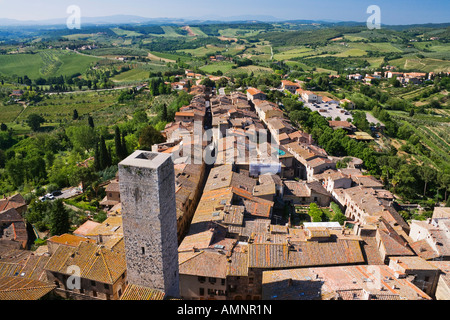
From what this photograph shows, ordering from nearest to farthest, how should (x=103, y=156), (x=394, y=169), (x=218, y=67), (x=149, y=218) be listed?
(x=149, y=218), (x=394, y=169), (x=103, y=156), (x=218, y=67)

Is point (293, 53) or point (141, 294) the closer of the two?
point (141, 294)

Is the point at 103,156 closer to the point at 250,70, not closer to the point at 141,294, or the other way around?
the point at 141,294

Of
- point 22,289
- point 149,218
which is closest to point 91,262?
point 22,289

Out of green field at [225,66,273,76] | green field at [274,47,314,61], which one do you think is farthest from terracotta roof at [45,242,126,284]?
green field at [274,47,314,61]

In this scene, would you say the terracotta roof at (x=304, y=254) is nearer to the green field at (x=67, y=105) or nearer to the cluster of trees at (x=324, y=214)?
the cluster of trees at (x=324, y=214)

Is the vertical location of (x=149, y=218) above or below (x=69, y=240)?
above

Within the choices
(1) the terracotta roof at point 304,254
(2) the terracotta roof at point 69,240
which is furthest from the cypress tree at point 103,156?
(1) the terracotta roof at point 304,254

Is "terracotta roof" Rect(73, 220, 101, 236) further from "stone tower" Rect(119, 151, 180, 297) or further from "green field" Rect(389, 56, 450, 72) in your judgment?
"green field" Rect(389, 56, 450, 72)

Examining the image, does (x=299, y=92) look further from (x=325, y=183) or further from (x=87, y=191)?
(x=87, y=191)

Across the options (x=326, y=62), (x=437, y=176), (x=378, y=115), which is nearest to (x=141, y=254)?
(x=437, y=176)
